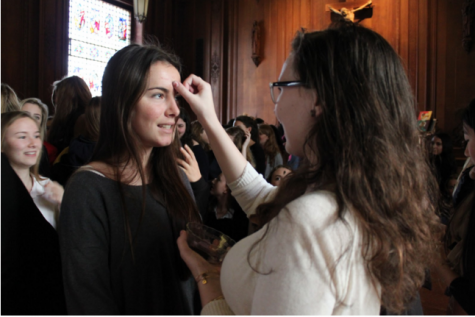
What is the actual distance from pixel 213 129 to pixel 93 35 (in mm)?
8770

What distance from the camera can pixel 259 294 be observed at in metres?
0.87

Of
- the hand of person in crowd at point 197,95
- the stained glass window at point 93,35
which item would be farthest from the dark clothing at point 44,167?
the stained glass window at point 93,35

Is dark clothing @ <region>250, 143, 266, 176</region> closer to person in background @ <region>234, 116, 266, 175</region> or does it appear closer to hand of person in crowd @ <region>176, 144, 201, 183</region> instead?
person in background @ <region>234, 116, 266, 175</region>

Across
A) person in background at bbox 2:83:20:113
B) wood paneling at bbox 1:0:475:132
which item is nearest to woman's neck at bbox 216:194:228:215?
person in background at bbox 2:83:20:113

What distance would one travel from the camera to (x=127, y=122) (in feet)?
4.78

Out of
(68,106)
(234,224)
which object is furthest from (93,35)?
(234,224)

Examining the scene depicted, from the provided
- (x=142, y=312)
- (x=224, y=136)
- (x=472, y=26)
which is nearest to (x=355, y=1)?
(x=472, y=26)

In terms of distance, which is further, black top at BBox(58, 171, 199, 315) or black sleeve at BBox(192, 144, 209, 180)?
black sleeve at BBox(192, 144, 209, 180)

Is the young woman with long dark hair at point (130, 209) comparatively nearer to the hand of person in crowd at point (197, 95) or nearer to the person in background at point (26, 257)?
the hand of person in crowd at point (197, 95)

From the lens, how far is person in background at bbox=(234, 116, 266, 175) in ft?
14.5

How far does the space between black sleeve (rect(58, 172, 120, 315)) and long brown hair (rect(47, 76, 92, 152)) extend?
203cm

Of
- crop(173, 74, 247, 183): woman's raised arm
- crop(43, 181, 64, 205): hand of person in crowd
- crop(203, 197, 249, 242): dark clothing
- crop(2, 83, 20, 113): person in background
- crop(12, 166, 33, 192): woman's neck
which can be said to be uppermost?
crop(2, 83, 20, 113): person in background

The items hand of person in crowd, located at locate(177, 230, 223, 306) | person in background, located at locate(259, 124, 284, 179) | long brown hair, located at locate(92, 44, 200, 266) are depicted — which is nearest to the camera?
hand of person in crowd, located at locate(177, 230, 223, 306)

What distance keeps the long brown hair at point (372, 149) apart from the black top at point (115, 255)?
0.70m
